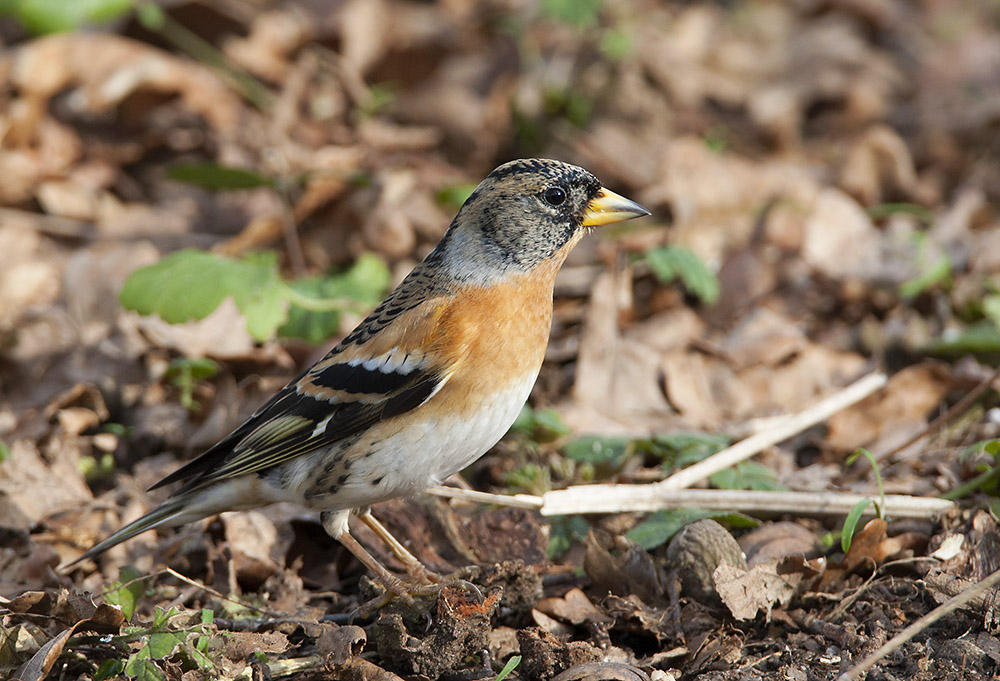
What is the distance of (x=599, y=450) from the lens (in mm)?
4023

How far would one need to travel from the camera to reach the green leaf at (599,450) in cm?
400

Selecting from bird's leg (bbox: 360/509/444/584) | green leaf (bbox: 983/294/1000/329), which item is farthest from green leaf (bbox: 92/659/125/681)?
green leaf (bbox: 983/294/1000/329)

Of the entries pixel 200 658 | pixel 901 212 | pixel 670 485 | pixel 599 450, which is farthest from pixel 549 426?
pixel 901 212

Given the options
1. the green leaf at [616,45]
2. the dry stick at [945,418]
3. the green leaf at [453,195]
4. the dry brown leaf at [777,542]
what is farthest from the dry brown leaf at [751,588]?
the green leaf at [616,45]

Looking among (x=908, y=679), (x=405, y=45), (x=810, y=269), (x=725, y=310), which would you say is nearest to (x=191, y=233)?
(x=405, y=45)

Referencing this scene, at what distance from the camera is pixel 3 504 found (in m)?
3.88

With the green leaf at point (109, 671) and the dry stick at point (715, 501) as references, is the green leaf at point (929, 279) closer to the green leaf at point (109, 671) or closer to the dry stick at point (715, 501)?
the dry stick at point (715, 501)

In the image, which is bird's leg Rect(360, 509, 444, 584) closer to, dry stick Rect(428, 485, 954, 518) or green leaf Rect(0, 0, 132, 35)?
dry stick Rect(428, 485, 954, 518)

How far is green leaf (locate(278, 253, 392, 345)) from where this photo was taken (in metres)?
4.87

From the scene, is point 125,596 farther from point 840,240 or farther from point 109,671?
point 840,240

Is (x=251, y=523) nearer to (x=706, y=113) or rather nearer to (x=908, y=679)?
(x=908, y=679)

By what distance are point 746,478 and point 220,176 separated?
10.8ft

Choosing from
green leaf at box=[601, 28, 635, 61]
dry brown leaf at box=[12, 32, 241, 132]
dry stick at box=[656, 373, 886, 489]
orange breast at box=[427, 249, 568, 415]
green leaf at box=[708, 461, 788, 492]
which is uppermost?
green leaf at box=[601, 28, 635, 61]

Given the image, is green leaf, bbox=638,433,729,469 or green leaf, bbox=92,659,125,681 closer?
green leaf, bbox=92,659,125,681
